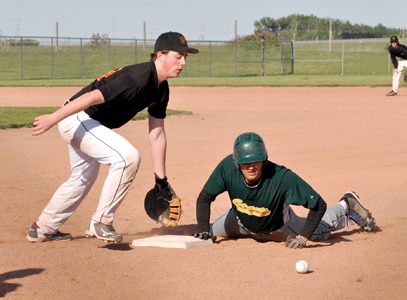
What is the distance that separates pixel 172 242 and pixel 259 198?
77 cm

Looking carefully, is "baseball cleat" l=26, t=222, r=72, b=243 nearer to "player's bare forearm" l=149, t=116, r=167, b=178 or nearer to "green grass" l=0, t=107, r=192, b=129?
"player's bare forearm" l=149, t=116, r=167, b=178

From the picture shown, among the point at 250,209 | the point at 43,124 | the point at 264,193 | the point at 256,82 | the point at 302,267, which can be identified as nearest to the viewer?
the point at 302,267

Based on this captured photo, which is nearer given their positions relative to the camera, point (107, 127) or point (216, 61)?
point (107, 127)

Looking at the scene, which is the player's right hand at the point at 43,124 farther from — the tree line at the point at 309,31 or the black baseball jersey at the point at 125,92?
the tree line at the point at 309,31

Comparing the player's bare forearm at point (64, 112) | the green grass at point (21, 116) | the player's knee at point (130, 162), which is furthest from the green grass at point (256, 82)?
the player's bare forearm at point (64, 112)

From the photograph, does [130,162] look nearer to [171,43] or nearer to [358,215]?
[171,43]

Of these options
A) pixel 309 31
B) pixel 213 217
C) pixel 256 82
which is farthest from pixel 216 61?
pixel 213 217

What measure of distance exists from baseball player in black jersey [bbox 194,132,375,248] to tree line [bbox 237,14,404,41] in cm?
4817

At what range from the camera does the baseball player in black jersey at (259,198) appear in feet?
20.2

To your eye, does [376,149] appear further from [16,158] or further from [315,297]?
[315,297]

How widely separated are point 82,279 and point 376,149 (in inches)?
294

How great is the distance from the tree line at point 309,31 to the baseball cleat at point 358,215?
47.5 metres

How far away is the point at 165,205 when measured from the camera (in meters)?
7.04

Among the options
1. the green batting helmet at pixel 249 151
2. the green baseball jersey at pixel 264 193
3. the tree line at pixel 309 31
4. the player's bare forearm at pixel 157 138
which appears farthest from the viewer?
the tree line at pixel 309 31
